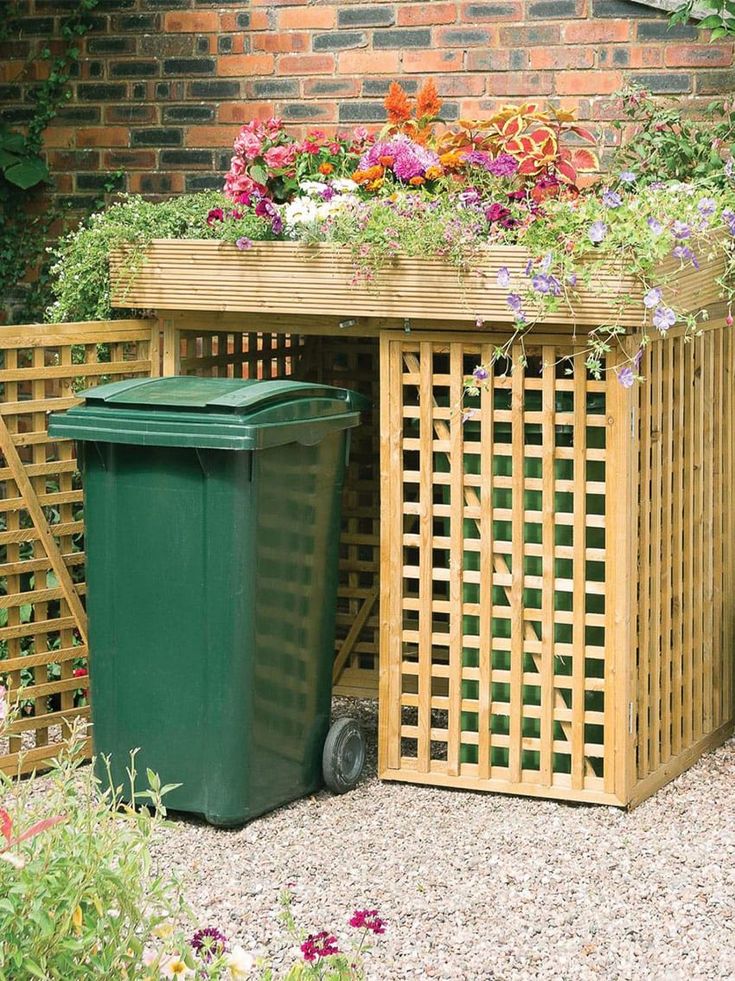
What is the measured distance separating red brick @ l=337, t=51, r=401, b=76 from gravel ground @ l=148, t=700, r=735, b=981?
9.14 ft

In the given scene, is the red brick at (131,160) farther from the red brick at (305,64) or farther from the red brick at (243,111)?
the red brick at (305,64)

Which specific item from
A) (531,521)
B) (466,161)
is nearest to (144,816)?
(531,521)

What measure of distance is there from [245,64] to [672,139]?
1827mm

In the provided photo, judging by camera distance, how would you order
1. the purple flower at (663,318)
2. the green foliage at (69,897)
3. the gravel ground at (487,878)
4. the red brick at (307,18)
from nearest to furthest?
the green foliage at (69,897) < the gravel ground at (487,878) < the purple flower at (663,318) < the red brick at (307,18)

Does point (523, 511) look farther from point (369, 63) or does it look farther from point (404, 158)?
point (369, 63)

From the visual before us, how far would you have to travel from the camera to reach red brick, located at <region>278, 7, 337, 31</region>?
235 inches

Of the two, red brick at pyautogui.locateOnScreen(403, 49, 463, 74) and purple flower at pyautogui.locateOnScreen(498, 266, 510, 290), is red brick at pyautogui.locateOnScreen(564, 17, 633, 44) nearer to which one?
red brick at pyautogui.locateOnScreen(403, 49, 463, 74)

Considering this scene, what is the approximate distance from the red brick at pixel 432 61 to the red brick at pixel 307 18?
36cm

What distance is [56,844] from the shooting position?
256 cm

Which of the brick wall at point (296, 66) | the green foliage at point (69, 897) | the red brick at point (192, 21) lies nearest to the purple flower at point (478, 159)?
the brick wall at point (296, 66)

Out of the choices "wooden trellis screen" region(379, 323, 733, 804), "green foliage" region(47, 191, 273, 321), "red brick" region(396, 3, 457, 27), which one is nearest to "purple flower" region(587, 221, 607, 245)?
"wooden trellis screen" region(379, 323, 733, 804)

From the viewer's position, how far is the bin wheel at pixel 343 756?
4.50m

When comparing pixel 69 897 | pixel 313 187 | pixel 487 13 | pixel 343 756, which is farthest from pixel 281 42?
pixel 69 897

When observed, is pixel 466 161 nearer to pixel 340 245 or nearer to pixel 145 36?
pixel 340 245
